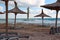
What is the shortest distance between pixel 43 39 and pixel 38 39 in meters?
0.28

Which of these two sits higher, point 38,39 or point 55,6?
point 55,6

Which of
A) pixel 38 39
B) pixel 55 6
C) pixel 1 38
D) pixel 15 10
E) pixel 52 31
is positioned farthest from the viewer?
pixel 15 10

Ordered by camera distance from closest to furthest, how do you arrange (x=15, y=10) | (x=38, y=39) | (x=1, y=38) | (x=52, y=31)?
(x=1, y=38)
(x=38, y=39)
(x=52, y=31)
(x=15, y=10)

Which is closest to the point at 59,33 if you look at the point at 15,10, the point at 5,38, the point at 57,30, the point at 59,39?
the point at 57,30

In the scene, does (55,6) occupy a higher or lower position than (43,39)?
higher

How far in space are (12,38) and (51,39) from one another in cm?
308

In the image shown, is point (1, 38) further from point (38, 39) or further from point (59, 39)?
point (59, 39)

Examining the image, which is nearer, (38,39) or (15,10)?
(38,39)

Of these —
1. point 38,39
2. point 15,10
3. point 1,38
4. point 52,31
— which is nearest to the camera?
point 1,38

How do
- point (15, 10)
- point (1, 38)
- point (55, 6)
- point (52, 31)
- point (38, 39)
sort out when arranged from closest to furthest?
1. point (1, 38)
2. point (38, 39)
3. point (55, 6)
4. point (52, 31)
5. point (15, 10)

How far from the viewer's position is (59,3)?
1132 centimetres

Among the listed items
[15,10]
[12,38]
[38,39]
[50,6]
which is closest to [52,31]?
[50,6]

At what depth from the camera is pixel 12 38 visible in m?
7.34

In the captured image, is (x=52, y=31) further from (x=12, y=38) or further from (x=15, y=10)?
(x=12, y=38)
